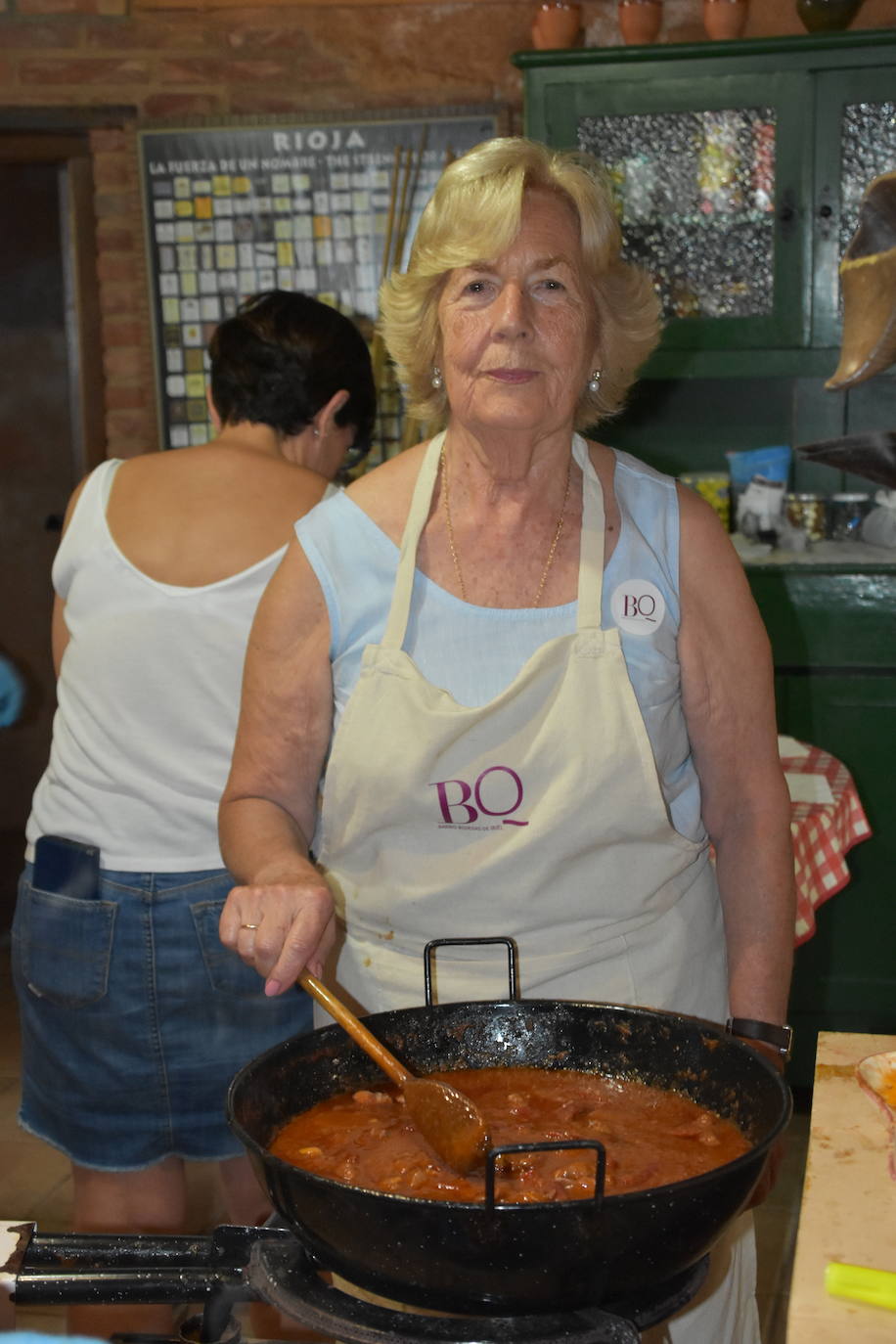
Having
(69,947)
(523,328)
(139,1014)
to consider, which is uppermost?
(523,328)

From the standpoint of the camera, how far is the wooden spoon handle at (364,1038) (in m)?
1.20

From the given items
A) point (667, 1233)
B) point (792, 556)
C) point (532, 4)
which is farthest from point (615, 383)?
point (532, 4)

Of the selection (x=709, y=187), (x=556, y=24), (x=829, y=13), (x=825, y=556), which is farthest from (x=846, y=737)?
(x=556, y=24)

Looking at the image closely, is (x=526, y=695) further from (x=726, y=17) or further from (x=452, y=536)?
(x=726, y=17)

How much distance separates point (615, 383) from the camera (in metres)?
1.79

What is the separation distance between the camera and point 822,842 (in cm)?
252

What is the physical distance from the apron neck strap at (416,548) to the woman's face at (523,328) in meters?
0.09

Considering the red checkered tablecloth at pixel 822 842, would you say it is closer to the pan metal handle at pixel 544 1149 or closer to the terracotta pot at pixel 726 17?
the pan metal handle at pixel 544 1149

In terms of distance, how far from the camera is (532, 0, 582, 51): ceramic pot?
4051mm

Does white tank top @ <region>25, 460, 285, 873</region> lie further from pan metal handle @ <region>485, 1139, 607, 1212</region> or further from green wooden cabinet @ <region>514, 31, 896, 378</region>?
green wooden cabinet @ <region>514, 31, 896, 378</region>

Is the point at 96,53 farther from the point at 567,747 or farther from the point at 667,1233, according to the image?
the point at 667,1233

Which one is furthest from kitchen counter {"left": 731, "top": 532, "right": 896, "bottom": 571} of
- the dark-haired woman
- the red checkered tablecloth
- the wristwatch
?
the wristwatch

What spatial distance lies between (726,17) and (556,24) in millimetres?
468

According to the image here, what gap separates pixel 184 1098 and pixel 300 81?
328cm
